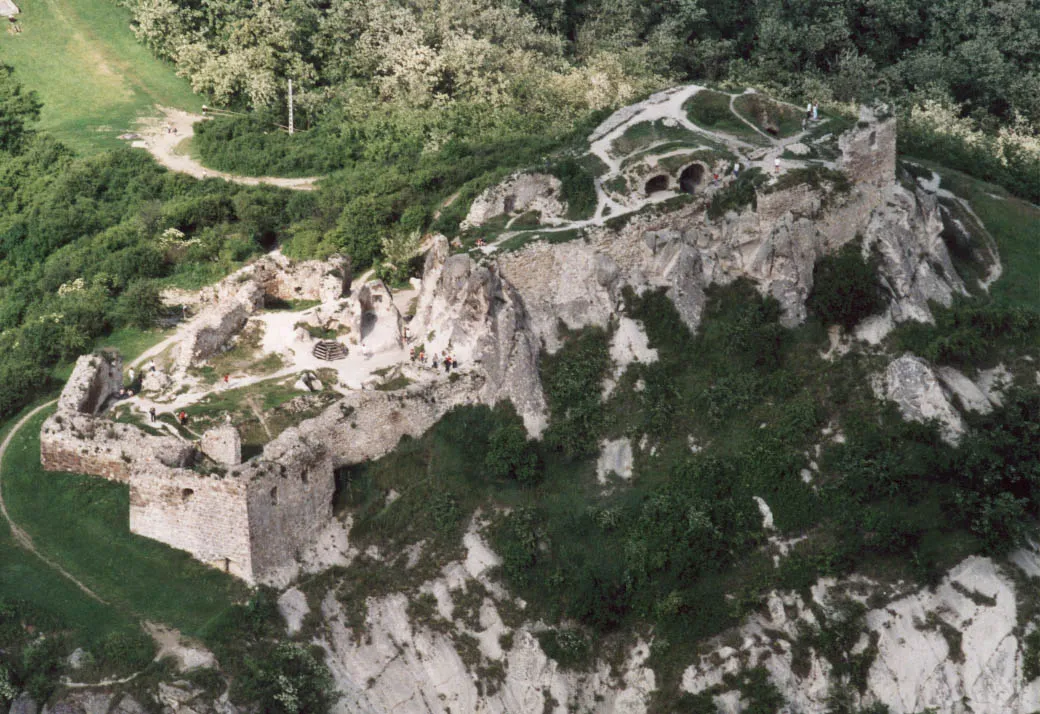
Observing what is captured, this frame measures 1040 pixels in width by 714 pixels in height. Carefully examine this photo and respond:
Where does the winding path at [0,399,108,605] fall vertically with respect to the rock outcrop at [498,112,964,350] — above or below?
below

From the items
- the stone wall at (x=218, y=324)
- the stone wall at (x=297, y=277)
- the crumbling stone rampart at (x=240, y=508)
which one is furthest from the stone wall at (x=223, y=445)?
the stone wall at (x=297, y=277)

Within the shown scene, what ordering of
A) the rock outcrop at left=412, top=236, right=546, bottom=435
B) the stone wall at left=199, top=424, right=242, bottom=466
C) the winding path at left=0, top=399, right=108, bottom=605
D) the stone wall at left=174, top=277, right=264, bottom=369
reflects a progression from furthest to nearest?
the stone wall at left=174, top=277, right=264, bottom=369, the rock outcrop at left=412, top=236, right=546, bottom=435, the stone wall at left=199, top=424, right=242, bottom=466, the winding path at left=0, top=399, right=108, bottom=605

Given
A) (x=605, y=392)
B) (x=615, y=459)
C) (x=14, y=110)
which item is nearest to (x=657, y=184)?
(x=605, y=392)

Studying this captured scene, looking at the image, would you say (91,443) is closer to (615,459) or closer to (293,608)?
(293,608)

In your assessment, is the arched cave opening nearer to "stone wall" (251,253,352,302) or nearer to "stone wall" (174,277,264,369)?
"stone wall" (251,253,352,302)

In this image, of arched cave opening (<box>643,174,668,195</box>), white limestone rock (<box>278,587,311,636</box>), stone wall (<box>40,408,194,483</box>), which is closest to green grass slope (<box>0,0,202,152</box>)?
stone wall (<box>40,408,194,483</box>)

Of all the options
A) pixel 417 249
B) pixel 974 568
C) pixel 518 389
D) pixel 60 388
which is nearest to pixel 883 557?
pixel 974 568

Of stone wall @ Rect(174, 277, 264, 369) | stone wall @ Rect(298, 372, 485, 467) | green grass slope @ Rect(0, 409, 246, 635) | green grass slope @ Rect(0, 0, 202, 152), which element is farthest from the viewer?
green grass slope @ Rect(0, 0, 202, 152)
